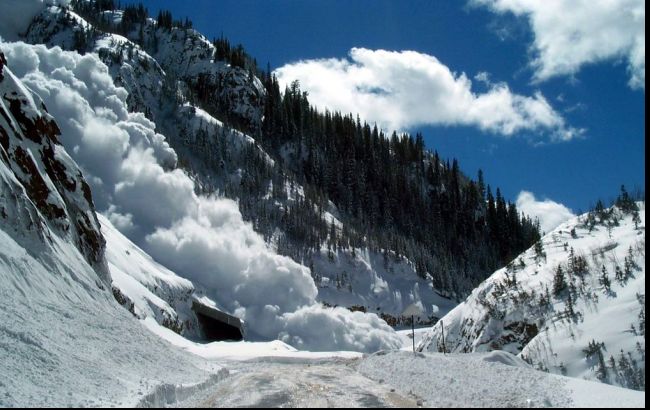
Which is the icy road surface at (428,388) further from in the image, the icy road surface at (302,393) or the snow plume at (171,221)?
the snow plume at (171,221)

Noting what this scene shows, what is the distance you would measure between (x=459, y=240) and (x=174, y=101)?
2226 inches

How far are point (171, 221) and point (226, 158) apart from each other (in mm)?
26097

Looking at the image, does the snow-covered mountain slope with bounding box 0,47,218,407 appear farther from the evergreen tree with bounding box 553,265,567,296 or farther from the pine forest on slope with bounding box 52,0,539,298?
the pine forest on slope with bounding box 52,0,539,298

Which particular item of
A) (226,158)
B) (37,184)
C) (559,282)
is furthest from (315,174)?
(559,282)

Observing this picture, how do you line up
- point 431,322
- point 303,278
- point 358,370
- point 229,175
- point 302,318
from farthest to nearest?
point 229,175 → point 431,322 → point 303,278 → point 302,318 → point 358,370

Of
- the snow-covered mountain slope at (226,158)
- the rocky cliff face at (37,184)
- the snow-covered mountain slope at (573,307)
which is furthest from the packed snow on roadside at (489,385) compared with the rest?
the snow-covered mountain slope at (226,158)

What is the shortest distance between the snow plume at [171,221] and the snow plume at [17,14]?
35.8m

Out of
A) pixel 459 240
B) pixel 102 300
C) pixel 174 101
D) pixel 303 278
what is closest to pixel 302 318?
pixel 303 278

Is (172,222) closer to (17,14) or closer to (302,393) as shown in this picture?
(302,393)

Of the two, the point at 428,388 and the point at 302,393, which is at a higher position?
the point at 428,388

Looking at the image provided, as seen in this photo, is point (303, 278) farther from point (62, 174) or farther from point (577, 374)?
point (577, 374)

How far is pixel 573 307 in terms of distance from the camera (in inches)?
735

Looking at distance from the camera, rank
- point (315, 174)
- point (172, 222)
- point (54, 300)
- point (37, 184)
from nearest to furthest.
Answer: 1. point (54, 300)
2. point (37, 184)
3. point (172, 222)
4. point (315, 174)

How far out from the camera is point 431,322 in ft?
214
